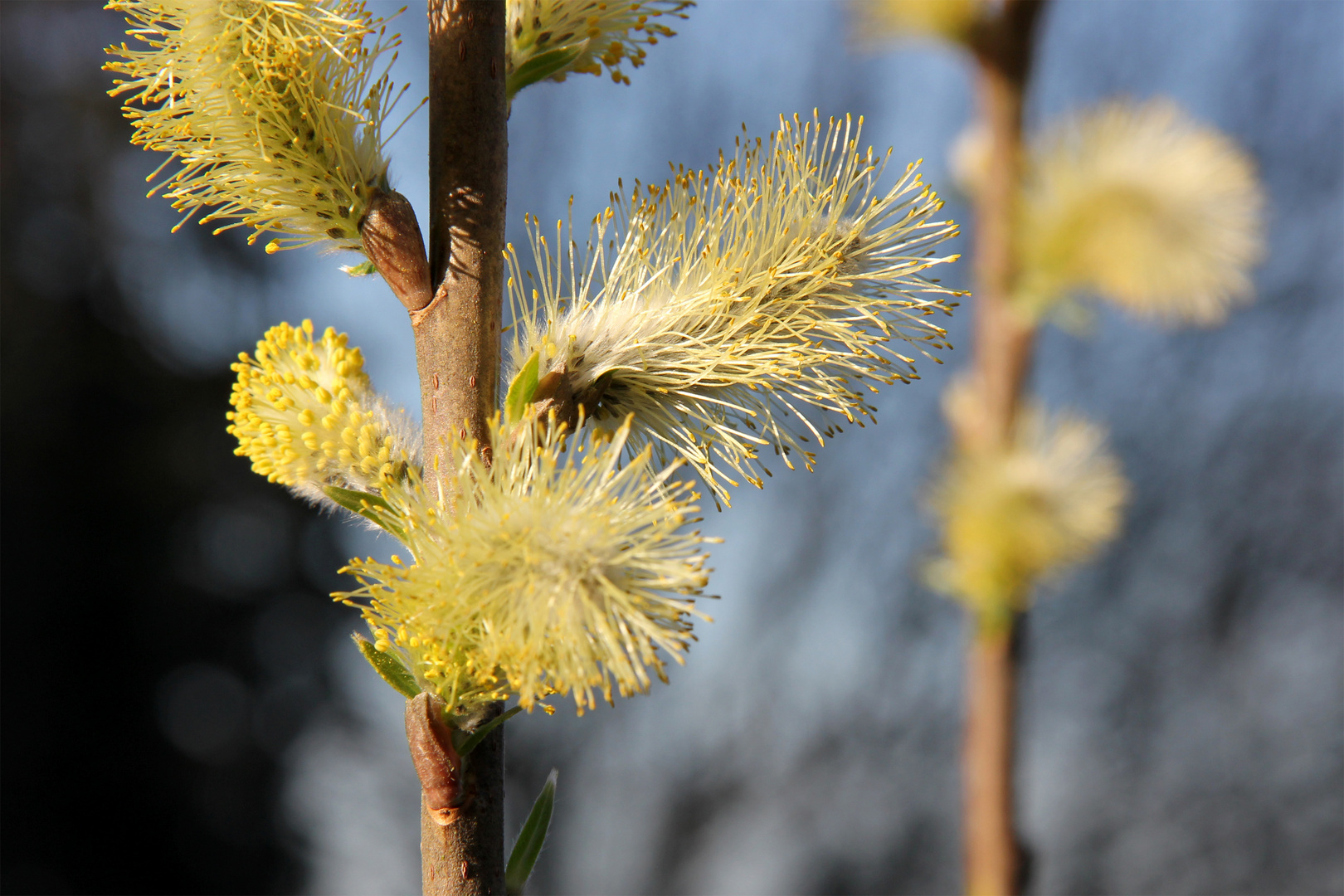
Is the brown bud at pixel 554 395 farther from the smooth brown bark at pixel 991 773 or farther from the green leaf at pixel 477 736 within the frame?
the smooth brown bark at pixel 991 773

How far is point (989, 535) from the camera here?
30.1 inches

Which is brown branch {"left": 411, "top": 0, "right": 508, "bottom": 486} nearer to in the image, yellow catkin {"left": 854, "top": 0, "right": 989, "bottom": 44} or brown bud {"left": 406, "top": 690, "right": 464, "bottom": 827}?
brown bud {"left": 406, "top": 690, "right": 464, "bottom": 827}

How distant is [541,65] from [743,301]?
0.51 feet

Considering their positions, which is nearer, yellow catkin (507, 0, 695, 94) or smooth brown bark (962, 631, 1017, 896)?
yellow catkin (507, 0, 695, 94)

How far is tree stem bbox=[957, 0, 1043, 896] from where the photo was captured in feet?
2.43

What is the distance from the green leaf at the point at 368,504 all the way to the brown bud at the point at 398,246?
83mm

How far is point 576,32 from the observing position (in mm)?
415

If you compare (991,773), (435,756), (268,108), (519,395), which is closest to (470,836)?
(435,756)

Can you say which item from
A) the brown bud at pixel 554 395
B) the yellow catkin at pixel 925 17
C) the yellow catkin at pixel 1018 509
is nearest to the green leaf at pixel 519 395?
the brown bud at pixel 554 395

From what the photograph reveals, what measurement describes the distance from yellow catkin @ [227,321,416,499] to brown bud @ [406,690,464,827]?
0.32 feet

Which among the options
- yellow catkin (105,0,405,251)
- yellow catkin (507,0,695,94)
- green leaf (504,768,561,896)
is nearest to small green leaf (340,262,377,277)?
yellow catkin (105,0,405,251)

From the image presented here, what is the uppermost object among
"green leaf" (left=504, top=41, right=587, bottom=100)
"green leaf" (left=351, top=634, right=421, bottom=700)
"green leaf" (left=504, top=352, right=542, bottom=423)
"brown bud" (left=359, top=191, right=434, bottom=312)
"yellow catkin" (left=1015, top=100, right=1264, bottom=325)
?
"yellow catkin" (left=1015, top=100, right=1264, bottom=325)

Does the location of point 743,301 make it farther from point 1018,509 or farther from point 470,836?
point 1018,509

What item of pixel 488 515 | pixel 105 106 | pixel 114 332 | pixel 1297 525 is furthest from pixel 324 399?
pixel 1297 525
